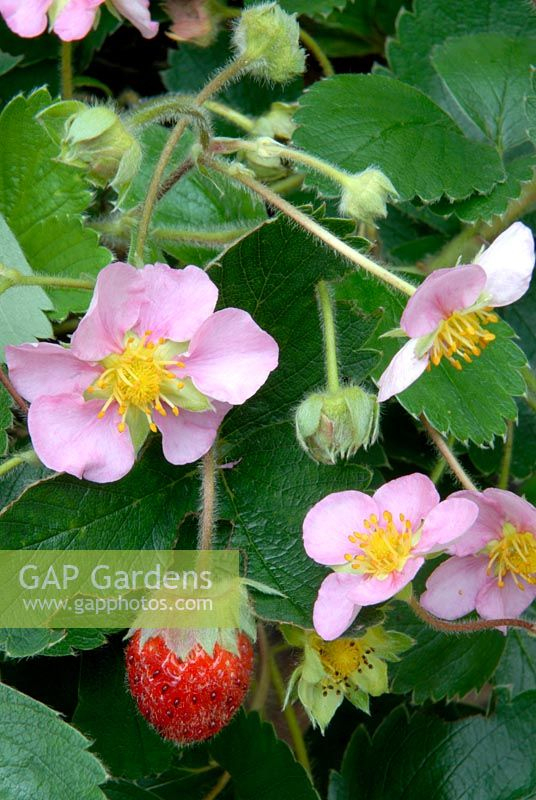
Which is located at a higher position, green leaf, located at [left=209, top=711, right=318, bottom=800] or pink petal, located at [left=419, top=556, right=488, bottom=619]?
pink petal, located at [left=419, top=556, right=488, bottom=619]

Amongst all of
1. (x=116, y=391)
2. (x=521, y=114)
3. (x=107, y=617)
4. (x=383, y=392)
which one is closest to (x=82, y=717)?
(x=107, y=617)

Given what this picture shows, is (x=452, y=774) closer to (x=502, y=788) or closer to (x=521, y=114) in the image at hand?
(x=502, y=788)

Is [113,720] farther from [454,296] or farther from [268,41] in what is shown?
[268,41]

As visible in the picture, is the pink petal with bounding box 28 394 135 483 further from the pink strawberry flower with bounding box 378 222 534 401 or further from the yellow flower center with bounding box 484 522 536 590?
the yellow flower center with bounding box 484 522 536 590

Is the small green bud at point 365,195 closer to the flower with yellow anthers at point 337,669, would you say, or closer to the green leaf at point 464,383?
the green leaf at point 464,383

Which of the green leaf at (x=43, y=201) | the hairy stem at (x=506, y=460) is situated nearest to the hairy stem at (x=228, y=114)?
the green leaf at (x=43, y=201)

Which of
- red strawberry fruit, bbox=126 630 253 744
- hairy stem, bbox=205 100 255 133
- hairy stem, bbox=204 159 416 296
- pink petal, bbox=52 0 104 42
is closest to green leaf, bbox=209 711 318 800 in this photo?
red strawberry fruit, bbox=126 630 253 744
